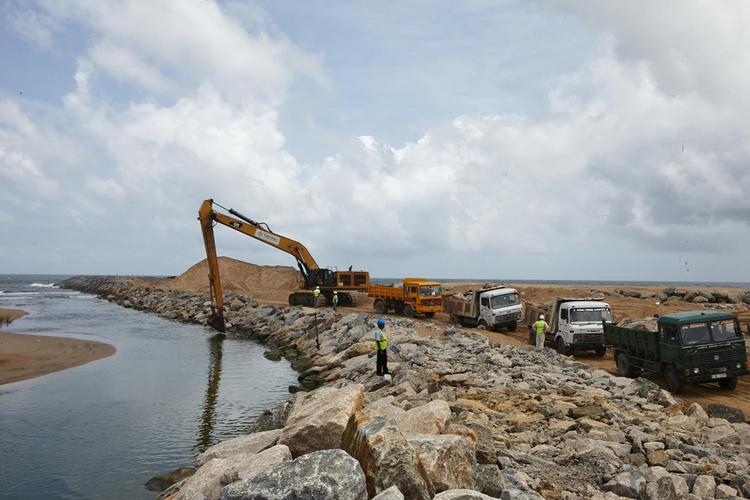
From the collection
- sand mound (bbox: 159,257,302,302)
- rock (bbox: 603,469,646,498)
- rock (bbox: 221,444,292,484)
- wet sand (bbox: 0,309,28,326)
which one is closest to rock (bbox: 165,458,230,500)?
rock (bbox: 221,444,292,484)

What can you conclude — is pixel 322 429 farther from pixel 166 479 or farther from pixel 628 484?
pixel 166 479

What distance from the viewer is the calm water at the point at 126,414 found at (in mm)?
10820

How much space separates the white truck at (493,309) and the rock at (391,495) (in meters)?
21.3

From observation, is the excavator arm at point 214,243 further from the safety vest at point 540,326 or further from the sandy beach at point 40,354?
the safety vest at point 540,326

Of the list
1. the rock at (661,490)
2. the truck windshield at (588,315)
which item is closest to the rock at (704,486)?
the rock at (661,490)

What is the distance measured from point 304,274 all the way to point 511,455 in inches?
1180

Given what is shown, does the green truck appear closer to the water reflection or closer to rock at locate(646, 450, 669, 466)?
rock at locate(646, 450, 669, 466)

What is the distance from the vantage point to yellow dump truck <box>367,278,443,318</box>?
2991 centimetres

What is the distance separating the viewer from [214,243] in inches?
1228

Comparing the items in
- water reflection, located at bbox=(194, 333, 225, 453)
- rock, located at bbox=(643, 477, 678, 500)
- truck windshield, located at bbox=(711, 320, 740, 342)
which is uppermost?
truck windshield, located at bbox=(711, 320, 740, 342)

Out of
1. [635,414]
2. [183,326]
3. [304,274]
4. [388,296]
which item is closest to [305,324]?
[388,296]

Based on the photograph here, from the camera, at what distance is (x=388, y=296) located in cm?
3184

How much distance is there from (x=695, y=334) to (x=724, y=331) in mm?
A: 849

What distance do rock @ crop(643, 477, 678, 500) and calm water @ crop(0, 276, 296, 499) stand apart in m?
8.43
